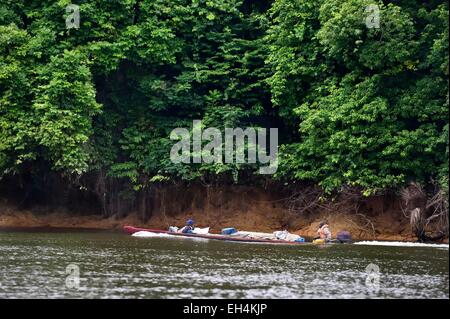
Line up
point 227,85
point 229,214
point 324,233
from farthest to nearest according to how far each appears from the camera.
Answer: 1. point 229,214
2. point 227,85
3. point 324,233

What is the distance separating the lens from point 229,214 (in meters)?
42.4

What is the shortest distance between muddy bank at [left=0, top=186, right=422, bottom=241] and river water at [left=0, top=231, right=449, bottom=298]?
466cm

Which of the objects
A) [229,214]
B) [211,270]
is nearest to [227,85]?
Answer: [229,214]

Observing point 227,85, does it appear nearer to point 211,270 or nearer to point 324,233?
point 324,233

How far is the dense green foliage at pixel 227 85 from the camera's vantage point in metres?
36.2

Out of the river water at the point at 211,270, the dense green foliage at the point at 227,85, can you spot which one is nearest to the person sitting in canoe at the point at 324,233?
the river water at the point at 211,270

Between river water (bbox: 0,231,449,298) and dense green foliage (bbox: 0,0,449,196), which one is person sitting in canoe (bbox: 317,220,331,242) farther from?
dense green foliage (bbox: 0,0,449,196)

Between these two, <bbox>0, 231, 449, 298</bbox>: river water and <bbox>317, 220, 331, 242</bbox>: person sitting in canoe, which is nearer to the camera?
<bbox>0, 231, 449, 298</bbox>: river water

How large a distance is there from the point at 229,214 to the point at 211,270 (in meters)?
14.9

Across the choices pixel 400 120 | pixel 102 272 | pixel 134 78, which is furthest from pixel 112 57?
pixel 102 272

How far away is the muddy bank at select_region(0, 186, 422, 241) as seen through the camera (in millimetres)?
39312

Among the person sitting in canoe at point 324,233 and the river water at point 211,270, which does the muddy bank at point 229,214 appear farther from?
the river water at point 211,270

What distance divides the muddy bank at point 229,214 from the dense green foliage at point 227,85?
1403 millimetres

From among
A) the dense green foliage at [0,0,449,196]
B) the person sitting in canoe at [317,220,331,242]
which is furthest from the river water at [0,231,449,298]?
the dense green foliage at [0,0,449,196]
